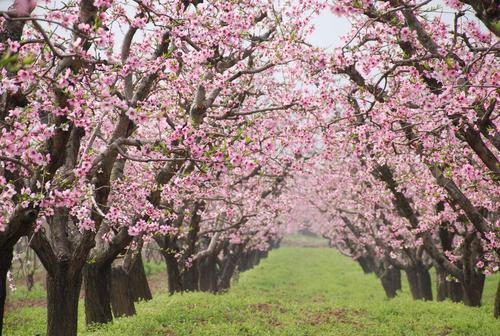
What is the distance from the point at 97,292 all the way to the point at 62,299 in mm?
3192

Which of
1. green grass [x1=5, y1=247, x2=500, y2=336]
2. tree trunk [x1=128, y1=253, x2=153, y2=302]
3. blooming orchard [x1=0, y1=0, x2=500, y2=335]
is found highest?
blooming orchard [x1=0, y1=0, x2=500, y2=335]

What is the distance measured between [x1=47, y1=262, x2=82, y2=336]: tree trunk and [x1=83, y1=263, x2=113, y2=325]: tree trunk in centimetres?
233

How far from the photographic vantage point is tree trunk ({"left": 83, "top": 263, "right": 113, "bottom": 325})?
12.4 metres

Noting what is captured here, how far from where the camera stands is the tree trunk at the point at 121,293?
15.5m

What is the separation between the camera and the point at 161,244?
18.8 m

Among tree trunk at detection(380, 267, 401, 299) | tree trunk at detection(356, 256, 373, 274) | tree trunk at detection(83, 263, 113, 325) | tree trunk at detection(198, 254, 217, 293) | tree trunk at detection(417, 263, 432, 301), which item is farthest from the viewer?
tree trunk at detection(356, 256, 373, 274)

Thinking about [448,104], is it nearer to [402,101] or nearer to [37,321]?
[402,101]

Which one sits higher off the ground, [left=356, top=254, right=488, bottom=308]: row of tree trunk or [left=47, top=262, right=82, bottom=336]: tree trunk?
[left=47, top=262, right=82, bottom=336]: tree trunk

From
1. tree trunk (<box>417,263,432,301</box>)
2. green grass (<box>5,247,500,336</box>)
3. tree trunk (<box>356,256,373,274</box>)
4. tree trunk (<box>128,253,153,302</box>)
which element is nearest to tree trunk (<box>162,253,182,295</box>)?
tree trunk (<box>128,253,153,302</box>)

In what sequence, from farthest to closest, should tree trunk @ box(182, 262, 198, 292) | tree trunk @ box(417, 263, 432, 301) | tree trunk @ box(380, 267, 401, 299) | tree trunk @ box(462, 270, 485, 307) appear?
tree trunk @ box(380, 267, 401, 299)
tree trunk @ box(182, 262, 198, 292)
tree trunk @ box(417, 263, 432, 301)
tree trunk @ box(462, 270, 485, 307)

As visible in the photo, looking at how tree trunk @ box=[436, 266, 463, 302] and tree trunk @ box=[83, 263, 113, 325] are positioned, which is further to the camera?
tree trunk @ box=[436, 266, 463, 302]

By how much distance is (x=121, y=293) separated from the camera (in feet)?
51.9

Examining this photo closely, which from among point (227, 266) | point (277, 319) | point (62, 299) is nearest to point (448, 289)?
point (277, 319)

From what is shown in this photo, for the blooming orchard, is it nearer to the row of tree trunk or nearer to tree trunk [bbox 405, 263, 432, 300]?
the row of tree trunk
